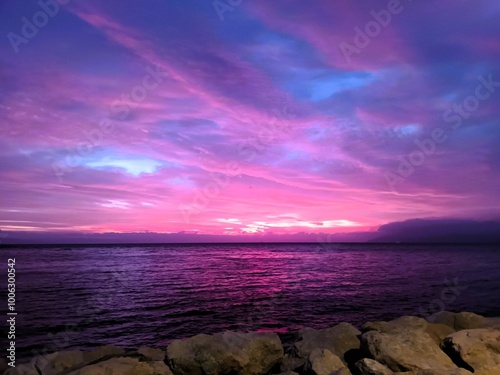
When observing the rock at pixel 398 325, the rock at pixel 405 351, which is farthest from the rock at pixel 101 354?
the rock at pixel 398 325

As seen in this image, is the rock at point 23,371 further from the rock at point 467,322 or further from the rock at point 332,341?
the rock at point 467,322

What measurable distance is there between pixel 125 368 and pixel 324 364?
5255mm

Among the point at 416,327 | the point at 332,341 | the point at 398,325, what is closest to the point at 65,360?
the point at 332,341

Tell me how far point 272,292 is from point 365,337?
24.0m

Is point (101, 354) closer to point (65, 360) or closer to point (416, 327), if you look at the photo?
point (65, 360)

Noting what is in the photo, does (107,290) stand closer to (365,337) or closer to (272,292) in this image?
(272,292)

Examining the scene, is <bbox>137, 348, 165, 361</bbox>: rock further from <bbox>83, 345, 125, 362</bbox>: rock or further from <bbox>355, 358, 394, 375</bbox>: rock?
<bbox>355, 358, 394, 375</bbox>: rock

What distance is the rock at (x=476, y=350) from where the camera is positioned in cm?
920

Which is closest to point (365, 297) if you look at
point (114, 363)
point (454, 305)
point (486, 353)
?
point (454, 305)

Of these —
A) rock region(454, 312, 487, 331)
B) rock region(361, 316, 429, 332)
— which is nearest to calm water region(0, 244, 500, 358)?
rock region(454, 312, 487, 331)

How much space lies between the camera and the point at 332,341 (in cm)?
1165

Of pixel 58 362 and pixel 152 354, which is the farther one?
pixel 152 354

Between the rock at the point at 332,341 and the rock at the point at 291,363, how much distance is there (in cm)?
23

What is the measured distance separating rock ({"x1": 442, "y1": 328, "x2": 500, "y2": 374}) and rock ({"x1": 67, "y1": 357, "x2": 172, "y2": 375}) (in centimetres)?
810
